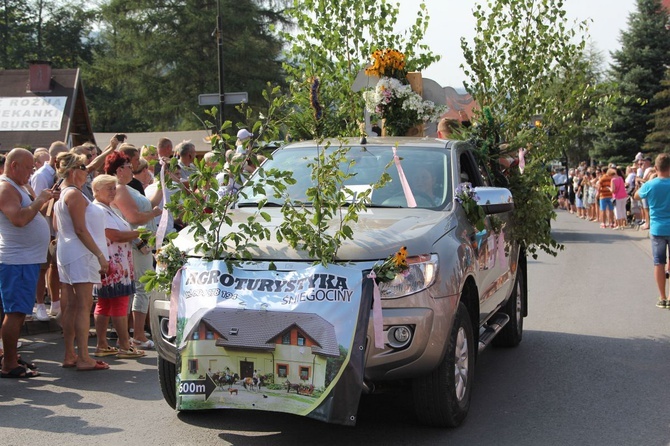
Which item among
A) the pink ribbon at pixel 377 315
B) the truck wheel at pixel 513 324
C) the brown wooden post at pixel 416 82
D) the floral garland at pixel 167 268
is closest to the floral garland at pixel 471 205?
the pink ribbon at pixel 377 315

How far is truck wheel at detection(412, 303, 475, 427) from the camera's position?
17.8ft

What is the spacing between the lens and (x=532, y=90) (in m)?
9.60

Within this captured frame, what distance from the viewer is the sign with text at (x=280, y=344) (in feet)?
16.0

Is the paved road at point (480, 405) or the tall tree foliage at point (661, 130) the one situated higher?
the tall tree foliage at point (661, 130)

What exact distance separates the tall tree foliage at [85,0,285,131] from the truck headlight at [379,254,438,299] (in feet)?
152

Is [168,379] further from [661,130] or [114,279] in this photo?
[661,130]

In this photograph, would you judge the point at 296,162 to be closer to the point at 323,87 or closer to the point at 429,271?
the point at 429,271

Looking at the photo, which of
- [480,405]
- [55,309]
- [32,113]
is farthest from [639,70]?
[480,405]

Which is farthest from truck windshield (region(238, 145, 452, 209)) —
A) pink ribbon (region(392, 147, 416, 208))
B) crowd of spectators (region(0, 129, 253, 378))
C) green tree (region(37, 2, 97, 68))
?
green tree (region(37, 2, 97, 68))

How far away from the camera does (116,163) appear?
8.70 m

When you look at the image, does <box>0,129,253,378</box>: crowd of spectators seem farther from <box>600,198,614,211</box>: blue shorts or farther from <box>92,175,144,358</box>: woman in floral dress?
<box>600,198,614,211</box>: blue shorts

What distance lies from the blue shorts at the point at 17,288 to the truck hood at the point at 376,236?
237 centimetres

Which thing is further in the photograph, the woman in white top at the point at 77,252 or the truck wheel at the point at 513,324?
the truck wheel at the point at 513,324

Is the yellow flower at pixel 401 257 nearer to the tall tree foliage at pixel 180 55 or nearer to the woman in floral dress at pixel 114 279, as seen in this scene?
the woman in floral dress at pixel 114 279
